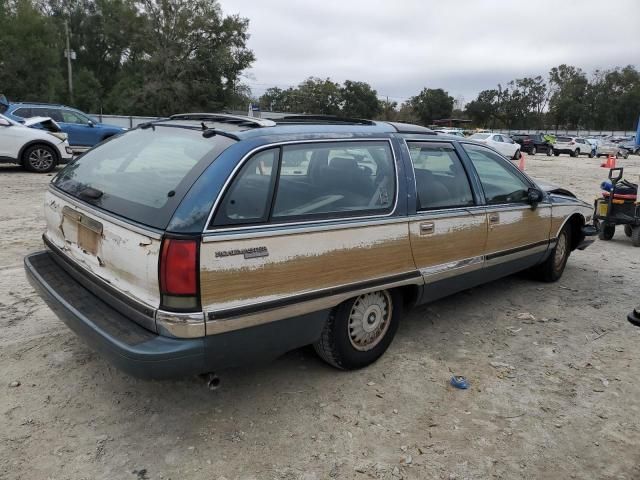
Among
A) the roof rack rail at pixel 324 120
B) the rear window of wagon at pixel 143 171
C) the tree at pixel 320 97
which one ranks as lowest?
the rear window of wagon at pixel 143 171

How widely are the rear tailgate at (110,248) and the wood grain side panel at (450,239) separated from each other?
5.86 feet

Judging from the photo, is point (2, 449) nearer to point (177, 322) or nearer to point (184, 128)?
point (177, 322)

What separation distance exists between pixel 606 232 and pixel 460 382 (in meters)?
5.97

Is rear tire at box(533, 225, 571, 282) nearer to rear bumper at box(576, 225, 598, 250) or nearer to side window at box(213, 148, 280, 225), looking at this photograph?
rear bumper at box(576, 225, 598, 250)

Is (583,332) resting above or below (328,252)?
below

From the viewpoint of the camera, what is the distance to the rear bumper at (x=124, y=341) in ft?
8.15

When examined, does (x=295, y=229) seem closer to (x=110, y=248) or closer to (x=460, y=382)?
(x=110, y=248)

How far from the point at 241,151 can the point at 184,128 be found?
723mm

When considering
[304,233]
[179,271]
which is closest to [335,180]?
[304,233]

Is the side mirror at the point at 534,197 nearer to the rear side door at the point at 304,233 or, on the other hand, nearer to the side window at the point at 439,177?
the side window at the point at 439,177

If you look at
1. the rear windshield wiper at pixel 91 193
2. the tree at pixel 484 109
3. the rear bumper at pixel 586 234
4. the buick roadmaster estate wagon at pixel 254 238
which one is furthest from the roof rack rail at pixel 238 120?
the tree at pixel 484 109

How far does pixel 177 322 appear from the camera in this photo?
251 centimetres

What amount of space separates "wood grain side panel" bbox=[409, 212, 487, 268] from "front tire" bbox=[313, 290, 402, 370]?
0.37 m

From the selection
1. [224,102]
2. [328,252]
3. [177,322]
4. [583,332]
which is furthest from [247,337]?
[224,102]
